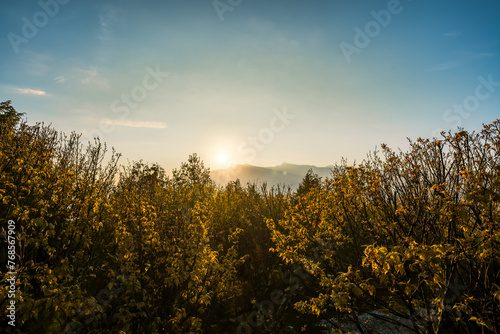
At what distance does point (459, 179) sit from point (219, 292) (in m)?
6.14

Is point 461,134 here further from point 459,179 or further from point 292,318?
point 292,318

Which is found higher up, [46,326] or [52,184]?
[52,184]

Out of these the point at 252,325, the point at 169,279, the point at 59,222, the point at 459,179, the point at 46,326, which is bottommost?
the point at 252,325

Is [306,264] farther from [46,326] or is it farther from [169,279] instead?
[46,326]

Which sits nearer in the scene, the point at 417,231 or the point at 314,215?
the point at 417,231

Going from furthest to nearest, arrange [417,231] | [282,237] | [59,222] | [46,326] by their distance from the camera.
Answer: [282,237], [59,222], [417,231], [46,326]

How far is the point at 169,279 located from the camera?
5.53 m

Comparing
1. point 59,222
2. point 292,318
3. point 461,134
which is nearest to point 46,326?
point 59,222

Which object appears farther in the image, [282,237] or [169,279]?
[282,237]

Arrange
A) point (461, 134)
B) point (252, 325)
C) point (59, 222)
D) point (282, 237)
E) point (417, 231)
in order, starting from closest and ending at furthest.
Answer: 1. point (461, 134)
2. point (417, 231)
3. point (59, 222)
4. point (282, 237)
5. point (252, 325)

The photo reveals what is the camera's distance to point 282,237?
284 inches

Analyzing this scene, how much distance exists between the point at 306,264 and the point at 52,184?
6214mm

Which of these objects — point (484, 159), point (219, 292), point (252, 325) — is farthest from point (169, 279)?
point (484, 159)

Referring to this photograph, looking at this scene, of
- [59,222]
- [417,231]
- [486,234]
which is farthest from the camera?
[59,222]
